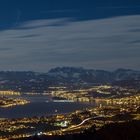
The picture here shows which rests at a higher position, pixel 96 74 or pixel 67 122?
pixel 96 74

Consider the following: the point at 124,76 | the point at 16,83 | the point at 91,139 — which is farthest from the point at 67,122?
the point at 124,76

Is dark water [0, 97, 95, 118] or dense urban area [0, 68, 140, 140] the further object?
dark water [0, 97, 95, 118]

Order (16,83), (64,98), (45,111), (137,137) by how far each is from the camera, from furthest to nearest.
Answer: (16,83)
(64,98)
(45,111)
(137,137)

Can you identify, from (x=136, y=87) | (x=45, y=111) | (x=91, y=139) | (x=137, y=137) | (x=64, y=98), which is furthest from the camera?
(x=136, y=87)

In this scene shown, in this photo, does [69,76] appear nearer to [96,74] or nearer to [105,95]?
[96,74]

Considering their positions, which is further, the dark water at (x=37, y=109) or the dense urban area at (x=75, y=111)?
the dark water at (x=37, y=109)

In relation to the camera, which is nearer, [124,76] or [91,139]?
[91,139]

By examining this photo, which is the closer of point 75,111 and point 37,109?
point 75,111

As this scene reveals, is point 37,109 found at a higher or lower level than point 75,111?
higher
